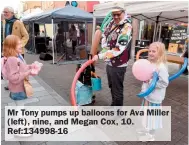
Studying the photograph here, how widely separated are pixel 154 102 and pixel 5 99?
3.22m

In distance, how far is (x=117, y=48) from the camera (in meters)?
2.92

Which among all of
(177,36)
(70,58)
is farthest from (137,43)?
(70,58)

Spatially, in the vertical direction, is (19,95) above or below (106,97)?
above

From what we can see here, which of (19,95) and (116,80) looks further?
(116,80)

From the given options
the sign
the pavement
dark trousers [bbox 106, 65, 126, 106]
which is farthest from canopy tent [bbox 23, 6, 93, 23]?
dark trousers [bbox 106, 65, 126, 106]

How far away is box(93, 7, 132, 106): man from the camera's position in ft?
9.55

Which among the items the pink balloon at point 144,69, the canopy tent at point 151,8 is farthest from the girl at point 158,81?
the canopy tent at point 151,8

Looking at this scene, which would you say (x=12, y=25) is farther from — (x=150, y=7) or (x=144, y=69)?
(x=150, y=7)

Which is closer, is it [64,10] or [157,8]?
[157,8]

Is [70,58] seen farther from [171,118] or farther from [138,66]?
Answer: [138,66]

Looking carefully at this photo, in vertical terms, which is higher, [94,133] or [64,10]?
[64,10]

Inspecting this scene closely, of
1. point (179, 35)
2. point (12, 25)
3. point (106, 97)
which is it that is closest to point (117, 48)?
point (106, 97)

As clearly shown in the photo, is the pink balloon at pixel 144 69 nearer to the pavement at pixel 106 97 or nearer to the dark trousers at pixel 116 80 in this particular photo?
the dark trousers at pixel 116 80

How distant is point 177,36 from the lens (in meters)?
7.66
